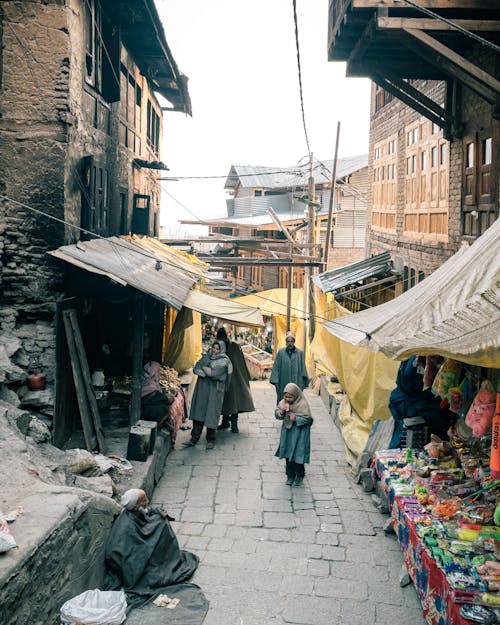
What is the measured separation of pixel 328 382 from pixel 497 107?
7.98 m

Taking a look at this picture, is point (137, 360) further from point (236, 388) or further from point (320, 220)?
point (320, 220)

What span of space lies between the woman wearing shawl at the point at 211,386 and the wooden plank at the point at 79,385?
2.26 metres

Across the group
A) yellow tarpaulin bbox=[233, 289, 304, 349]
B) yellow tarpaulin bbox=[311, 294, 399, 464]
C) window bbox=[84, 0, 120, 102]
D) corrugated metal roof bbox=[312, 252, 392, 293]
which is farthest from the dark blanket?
yellow tarpaulin bbox=[233, 289, 304, 349]

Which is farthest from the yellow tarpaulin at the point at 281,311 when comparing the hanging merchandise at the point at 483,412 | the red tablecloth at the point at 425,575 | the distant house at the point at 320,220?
the hanging merchandise at the point at 483,412

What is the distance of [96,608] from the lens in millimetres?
5902

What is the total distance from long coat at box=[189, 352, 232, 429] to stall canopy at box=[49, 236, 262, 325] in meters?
0.87

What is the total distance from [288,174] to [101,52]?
26.9 metres

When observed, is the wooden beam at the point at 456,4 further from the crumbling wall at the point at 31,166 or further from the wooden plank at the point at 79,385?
the wooden plank at the point at 79,385

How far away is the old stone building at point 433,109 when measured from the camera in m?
8.91

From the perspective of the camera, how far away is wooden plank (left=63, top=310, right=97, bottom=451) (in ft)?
31.3

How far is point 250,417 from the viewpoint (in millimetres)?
14125

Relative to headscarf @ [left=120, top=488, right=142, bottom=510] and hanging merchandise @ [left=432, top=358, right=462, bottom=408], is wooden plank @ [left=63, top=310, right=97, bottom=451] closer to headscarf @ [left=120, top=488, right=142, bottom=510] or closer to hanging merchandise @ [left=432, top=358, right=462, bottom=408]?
headscarf @ [left=120, top=488, right=142, bottom=510]

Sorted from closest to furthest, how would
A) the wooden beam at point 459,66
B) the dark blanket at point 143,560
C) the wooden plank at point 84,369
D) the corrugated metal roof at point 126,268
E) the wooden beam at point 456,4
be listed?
the dark blanket at point 143,560 < the wooden beam at point 459,66 < the wooden beam at point 456,4 < the corrugated metal roof at point 126,268 < the wooden plank at point 84,369

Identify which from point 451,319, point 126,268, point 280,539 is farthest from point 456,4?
point 280,539
